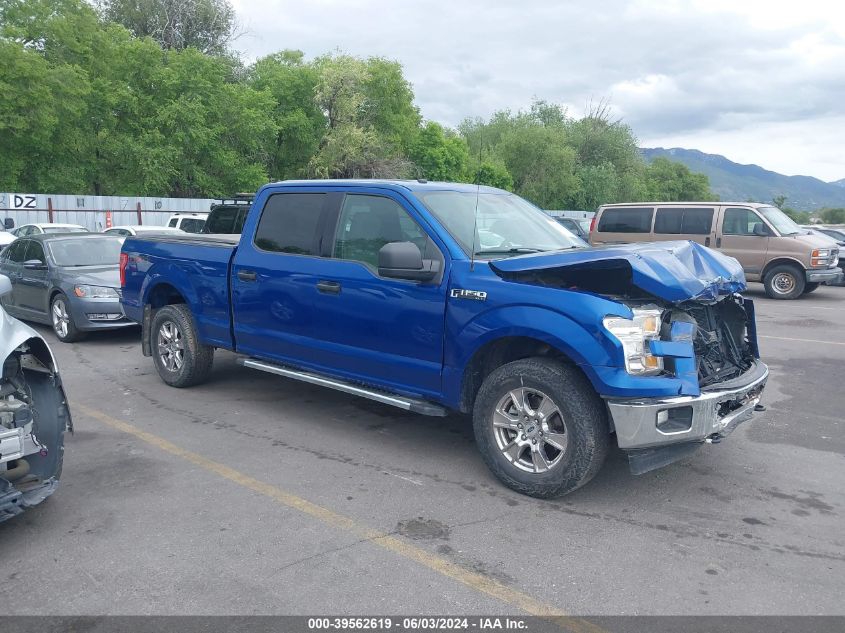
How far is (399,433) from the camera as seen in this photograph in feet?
19.7

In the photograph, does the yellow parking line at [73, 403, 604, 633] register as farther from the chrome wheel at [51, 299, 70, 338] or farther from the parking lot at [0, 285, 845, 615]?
the chrome wheel at [51, 299, 70, 338]

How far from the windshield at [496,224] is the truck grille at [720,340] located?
3.95 ft

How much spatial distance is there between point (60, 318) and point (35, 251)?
1432mm

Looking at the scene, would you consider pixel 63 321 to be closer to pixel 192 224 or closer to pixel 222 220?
pixel 222 220

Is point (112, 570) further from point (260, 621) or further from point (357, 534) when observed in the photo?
point (357, 534)

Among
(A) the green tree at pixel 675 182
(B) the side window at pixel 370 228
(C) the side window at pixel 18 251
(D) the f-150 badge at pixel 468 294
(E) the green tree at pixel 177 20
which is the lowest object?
(C) the side window at pixel 18 251

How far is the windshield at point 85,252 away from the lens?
10.7 meters

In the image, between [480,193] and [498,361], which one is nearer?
[498,361]

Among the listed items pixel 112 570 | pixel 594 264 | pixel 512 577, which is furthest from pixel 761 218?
pixel 112 570

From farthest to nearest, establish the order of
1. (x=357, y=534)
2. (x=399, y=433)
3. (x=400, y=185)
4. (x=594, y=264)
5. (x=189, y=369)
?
(x=189, y=369) → (x=399, y=433) → (x=400, y=185) → (x=594, y=264) → (x=357, y=534)

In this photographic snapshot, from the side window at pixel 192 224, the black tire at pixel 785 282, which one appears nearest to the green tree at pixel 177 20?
the side window at pixel 192 224

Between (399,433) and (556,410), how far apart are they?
1847mm

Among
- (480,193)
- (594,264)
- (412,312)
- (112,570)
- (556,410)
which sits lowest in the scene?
(112,570)

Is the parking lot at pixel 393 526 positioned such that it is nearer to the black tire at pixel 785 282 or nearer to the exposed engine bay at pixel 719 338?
the exposed engine bay at pixel 719 338
